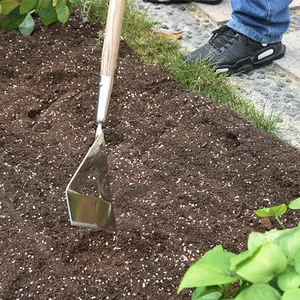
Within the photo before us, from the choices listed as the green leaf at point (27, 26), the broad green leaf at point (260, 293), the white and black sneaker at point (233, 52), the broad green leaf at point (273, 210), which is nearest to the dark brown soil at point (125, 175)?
the green leaf at point (27, 26)

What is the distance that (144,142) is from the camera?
2441 mm

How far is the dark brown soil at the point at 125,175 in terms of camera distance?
190cm

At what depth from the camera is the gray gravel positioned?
108 inches

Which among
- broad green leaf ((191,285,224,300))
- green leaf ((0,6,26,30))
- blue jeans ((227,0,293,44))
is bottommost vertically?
blue jeans ((227,0,293,44))

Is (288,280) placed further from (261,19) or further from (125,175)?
(261,19)

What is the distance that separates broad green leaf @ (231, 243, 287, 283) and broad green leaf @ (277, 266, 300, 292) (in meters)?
0.02

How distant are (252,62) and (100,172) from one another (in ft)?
5.10

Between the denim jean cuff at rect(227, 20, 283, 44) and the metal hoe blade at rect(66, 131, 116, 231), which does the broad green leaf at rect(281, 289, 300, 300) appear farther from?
the denim jean cuff at rect(227, 20, 283, 44)

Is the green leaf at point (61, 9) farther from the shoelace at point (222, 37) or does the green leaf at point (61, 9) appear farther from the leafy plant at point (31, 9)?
the shoelace at point (222, 37)

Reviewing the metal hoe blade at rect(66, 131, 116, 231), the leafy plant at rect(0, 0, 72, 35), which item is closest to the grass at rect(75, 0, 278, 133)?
the leafy plant at rect(0, 0, 72, 35)

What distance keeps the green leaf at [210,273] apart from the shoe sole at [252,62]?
82.3 inches

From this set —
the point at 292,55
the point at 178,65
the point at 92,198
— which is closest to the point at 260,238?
the point at 92,198

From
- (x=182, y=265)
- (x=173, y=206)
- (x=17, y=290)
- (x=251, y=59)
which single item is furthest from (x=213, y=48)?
(x=17, y=290)

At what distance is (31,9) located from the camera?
2254 millimetres
